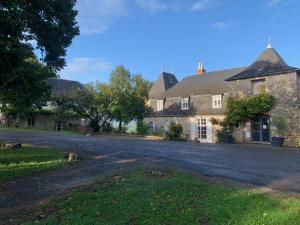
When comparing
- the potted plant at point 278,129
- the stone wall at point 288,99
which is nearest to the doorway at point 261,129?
the stone wall at point 288,99

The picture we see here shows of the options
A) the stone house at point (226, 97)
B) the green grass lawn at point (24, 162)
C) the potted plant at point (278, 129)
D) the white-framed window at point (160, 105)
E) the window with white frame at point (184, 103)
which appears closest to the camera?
the green grass lawn at point (24, 162)

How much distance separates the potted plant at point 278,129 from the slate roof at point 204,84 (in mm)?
6952

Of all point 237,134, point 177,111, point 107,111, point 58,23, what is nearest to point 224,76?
point 177,111

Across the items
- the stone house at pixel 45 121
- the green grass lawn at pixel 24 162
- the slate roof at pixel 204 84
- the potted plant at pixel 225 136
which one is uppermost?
the slate roof at pixel 204 84

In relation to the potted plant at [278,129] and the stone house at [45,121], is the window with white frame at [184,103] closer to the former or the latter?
the potted plant at [278,129]

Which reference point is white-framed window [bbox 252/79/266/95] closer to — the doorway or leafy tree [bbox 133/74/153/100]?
the doorway

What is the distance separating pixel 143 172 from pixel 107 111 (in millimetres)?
30446

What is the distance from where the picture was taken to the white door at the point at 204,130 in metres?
31.6

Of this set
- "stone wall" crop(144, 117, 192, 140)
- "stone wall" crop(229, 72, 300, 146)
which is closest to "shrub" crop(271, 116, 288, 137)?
"stone wall" crop(229, 72, 300, 146)

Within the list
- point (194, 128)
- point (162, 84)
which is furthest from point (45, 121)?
point (194, 128)

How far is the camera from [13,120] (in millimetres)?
46719

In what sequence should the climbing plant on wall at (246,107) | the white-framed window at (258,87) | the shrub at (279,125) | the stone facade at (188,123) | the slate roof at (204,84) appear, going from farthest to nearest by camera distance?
the slate roof at (204,84)
the stone facade at (188,123)
the white-framed window at (258,87)
the climbing plant on wall at (246,107)
the shrub at (279,125)

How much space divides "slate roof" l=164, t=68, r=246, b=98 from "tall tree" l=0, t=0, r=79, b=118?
19.9 m

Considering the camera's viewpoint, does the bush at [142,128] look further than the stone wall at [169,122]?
Yes
